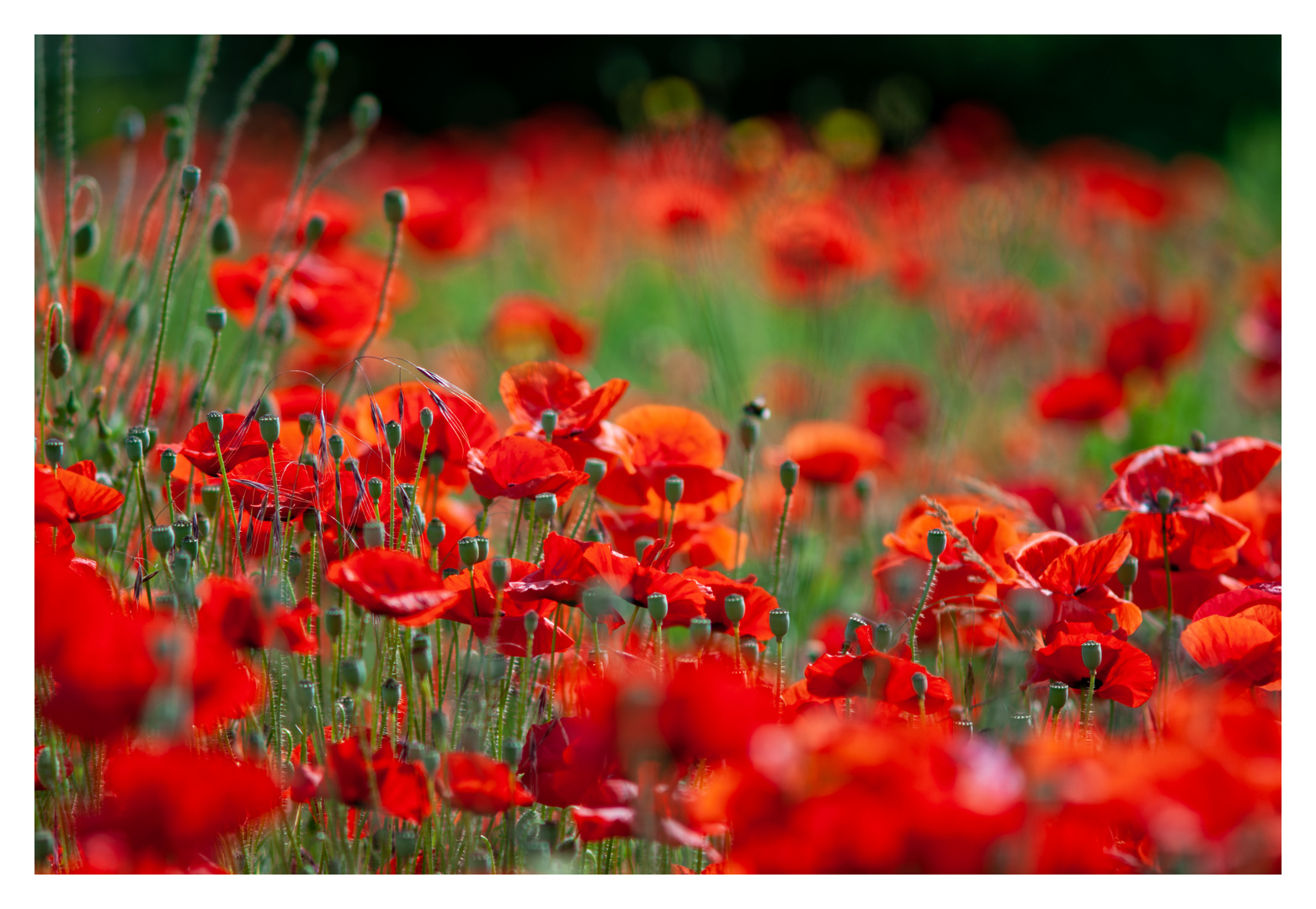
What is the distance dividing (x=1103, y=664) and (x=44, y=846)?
80cm

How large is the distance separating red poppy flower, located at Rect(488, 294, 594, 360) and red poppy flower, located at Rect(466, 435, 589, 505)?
108cm

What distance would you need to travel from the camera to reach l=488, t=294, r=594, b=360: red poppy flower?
6.55 ft

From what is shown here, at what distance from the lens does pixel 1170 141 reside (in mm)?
6059

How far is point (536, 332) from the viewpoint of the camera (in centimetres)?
207

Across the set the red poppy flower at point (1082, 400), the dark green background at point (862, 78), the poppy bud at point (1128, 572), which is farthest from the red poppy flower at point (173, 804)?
the dark green background at point (862, 78)

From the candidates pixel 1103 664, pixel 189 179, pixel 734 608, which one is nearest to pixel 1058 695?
pixel 1103 664

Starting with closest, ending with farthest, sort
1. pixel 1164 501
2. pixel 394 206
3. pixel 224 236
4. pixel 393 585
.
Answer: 1. pixel 393 585
2. pixel 1164 501
3. pixel 394 206
4. pixel 224 236

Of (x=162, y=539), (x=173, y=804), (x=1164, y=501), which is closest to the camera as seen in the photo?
(x=173, y=804)

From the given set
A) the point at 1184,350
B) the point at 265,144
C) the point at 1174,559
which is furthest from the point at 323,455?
the point at 265,144

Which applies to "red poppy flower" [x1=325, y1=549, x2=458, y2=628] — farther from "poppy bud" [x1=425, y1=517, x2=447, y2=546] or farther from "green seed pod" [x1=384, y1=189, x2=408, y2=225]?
"green seed pod" [x1=384, y1=189, x2=408, y2=225]

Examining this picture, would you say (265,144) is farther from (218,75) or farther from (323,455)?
(323,455)

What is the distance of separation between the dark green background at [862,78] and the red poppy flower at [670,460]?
382 cm

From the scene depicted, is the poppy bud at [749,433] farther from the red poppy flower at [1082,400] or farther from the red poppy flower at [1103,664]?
the red poppy flower at [1082,400]

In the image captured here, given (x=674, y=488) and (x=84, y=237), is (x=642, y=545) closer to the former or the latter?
(x=674, y=488)
